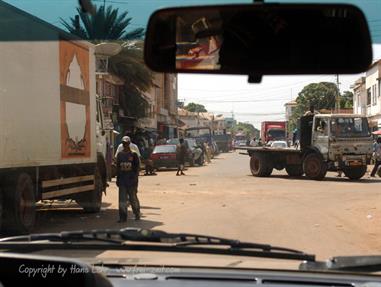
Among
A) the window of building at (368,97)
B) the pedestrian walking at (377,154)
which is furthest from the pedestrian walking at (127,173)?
the window of building at (368,97)

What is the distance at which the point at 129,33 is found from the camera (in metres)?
4.48

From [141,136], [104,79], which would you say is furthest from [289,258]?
[141,136]

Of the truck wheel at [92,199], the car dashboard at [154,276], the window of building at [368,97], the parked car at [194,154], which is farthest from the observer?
the window of building at [368,97]

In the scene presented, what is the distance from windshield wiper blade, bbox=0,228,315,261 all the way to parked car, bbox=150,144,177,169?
68.6 ft

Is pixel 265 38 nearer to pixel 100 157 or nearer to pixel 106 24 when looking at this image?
pixel 106 24

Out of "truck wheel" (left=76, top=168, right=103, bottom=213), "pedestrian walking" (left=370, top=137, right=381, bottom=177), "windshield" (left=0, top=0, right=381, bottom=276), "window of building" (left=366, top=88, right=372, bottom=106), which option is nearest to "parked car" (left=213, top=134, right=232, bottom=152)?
"window of building" (left=366, top=88, right=372, bottom=106)

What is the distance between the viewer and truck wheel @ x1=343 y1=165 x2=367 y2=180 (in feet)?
77.9

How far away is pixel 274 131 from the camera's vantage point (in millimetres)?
57469

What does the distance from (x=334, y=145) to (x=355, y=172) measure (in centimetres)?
168

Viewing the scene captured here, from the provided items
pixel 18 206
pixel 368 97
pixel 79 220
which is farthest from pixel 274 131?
pixel 79 220

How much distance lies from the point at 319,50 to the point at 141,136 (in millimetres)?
13626

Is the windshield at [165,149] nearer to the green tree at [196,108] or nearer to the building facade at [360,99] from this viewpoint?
the green tree at [196,108]

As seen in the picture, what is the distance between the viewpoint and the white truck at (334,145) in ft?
75.7

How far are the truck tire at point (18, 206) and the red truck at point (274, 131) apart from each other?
47083 millimetres
